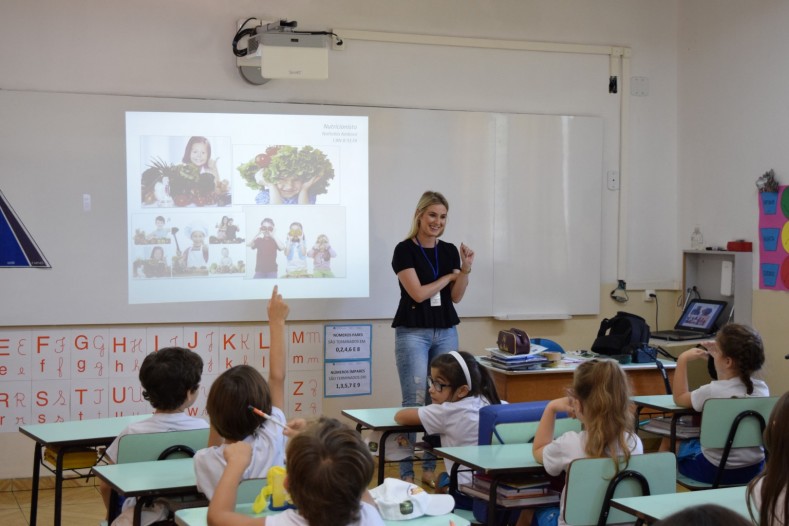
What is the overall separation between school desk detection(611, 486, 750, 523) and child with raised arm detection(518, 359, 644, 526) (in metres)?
0.26

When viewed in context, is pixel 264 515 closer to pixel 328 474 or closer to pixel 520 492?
pixel 328 474

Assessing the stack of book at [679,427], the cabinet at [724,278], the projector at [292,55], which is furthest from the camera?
the cabinet at [724,278]

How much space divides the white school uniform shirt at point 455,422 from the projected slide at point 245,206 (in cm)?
229

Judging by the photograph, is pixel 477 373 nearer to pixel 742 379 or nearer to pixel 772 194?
pixel 742 379

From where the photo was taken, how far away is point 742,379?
4074mm

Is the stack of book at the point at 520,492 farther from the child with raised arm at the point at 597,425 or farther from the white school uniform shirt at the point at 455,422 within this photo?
the white school uniform shirt at the point at 455,422

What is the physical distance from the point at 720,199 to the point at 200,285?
3581 mm

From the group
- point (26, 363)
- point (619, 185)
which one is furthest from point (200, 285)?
point (619, 185)

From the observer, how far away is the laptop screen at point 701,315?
6.25m

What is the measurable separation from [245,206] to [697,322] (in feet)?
10.5

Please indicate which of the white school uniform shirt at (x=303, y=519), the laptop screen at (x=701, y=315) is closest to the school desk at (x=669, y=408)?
the laptop screen at (x=701, y=315)

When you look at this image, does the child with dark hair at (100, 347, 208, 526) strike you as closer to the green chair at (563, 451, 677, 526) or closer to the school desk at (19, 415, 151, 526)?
the school desk at (19, 415, 151, 526)

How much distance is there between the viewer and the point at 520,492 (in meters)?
3.21

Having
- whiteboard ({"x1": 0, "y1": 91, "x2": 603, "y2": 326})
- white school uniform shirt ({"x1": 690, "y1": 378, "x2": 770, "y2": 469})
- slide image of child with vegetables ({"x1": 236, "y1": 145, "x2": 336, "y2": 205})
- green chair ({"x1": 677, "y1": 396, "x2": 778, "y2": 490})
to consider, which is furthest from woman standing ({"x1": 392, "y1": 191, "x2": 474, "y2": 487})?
green chair ({"x1": 677, "y1": 396, "x2": 778, "y2": 490})
